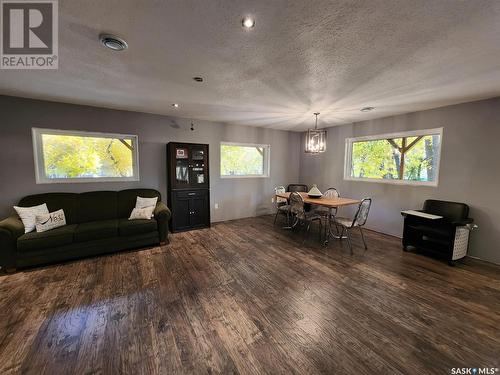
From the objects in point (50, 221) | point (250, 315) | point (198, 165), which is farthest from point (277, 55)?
point (50, 221)

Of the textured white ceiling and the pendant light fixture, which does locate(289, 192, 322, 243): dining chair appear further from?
the textured white ceiling

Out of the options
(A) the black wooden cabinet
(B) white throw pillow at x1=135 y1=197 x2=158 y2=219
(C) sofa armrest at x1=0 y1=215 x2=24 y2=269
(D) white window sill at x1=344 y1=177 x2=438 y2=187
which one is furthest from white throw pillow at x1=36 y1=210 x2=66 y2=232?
(D) white window sill at x1=344 y1=177 x2=438 y2=187

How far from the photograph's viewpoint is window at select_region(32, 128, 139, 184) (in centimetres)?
354

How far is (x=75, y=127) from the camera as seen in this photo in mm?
3652

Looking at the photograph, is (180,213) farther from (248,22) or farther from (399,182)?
(399,182)

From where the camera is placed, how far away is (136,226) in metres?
3.40

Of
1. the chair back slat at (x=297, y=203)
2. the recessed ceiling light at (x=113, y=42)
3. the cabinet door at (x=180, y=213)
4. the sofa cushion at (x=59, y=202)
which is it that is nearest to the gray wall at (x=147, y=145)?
the sofa cushion at (x=59, y=202)

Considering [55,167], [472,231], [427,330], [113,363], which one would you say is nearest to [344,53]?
[427,330]

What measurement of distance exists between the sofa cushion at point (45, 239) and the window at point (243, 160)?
122 inches

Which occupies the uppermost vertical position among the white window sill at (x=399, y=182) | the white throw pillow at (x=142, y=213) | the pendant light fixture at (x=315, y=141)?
the pendant light fixture at (x=315, y=141)

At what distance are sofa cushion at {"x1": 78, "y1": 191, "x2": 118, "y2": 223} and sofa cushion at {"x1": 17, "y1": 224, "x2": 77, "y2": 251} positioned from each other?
1.67 ft

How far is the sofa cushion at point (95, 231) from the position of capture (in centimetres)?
306

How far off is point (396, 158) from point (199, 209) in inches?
169

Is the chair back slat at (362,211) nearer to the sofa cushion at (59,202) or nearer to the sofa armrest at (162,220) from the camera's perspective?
the sofa armrest at (162,220)
